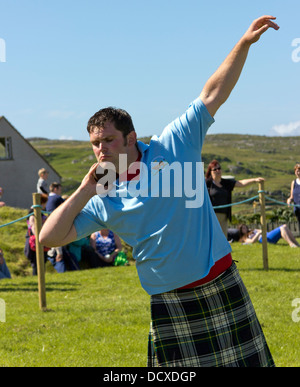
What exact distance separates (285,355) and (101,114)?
3610 mm

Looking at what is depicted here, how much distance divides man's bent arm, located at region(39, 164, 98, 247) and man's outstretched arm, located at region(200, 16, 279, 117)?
737 millimetres

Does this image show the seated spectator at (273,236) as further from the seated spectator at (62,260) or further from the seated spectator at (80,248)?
the seated spectator at (62,260)

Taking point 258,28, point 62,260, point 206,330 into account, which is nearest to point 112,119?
point 258,28

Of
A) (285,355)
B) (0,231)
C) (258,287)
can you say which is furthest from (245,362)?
(0,231)

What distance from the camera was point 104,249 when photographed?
12461 mm

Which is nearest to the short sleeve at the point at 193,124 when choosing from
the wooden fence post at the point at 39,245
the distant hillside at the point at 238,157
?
the wooden fence post at the point at 39,245

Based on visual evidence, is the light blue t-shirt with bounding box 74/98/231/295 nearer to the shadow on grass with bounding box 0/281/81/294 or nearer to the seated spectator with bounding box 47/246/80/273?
the shadow on grass with bounding box 0/281/81/294

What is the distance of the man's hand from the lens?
9.96 ft

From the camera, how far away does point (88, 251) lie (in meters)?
12.3

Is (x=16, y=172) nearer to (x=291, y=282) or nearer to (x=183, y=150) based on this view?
(x=291, y=282)

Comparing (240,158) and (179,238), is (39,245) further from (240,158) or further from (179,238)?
(240,158)

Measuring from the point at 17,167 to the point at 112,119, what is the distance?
4471 centimetres

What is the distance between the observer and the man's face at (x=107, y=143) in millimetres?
2932
